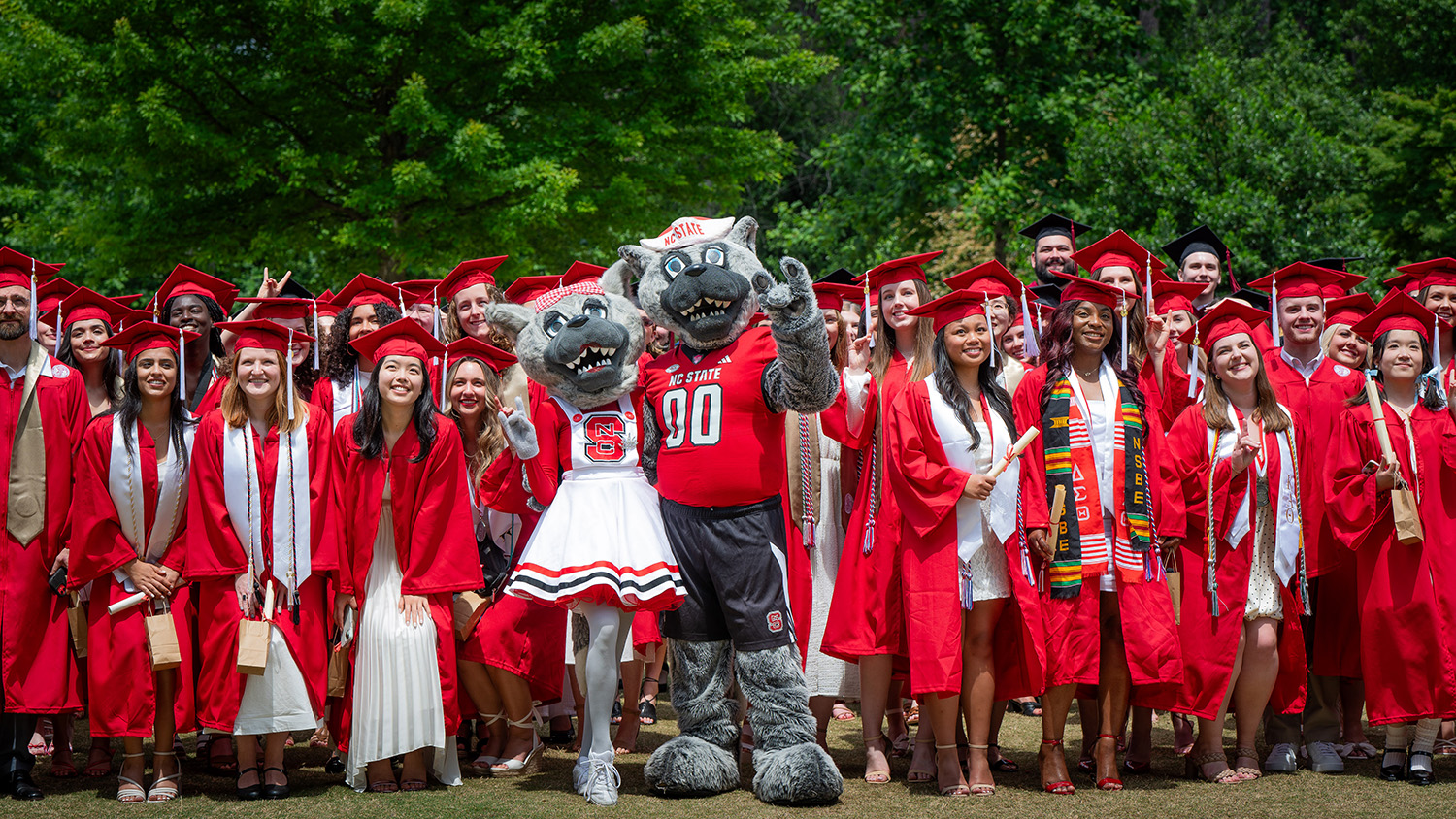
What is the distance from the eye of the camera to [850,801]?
17.5ft

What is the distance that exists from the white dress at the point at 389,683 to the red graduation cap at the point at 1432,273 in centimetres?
544

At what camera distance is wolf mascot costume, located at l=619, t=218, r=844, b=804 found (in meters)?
5.33

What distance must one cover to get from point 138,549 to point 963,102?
14811 mm

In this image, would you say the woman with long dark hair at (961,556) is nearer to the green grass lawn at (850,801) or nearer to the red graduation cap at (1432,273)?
the green grass lawn at (850,801)

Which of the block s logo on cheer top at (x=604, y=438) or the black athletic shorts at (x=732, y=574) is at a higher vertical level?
the block s logo on cheer top at (x=604, y=438)

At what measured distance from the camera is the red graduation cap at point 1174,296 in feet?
22.7

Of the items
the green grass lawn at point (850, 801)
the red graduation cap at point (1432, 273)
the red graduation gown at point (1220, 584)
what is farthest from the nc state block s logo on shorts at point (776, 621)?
the red graduation cap at point (1432, 273)

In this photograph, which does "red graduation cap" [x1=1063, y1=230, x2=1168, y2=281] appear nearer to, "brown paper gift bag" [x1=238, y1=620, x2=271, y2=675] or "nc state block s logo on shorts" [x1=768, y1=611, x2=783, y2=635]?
"nc state block s logo on shorts" [x1=768, y1=611, x2=783, y2=635]

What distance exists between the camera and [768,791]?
17.0 ft

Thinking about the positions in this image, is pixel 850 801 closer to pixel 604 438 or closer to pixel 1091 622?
pixel 1091 622

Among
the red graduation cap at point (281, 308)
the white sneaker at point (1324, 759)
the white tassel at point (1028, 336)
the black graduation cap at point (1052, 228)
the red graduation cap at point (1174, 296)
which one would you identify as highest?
the black graduation cap at point (1052, 228)

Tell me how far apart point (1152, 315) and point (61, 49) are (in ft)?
33.8

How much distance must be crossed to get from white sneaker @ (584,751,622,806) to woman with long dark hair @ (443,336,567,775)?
0.76 metres

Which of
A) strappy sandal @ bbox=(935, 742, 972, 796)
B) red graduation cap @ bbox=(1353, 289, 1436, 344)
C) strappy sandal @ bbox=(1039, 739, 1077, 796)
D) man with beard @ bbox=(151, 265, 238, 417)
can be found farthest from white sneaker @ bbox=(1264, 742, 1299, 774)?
man with beard @ bbox=(151, 265, 238, 417)
